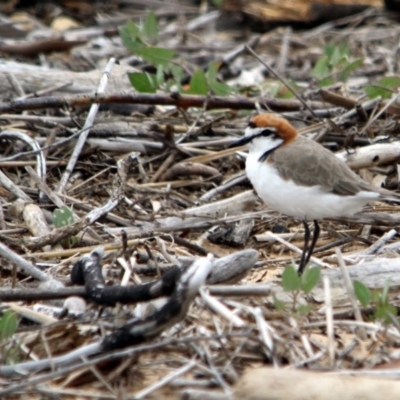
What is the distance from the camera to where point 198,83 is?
635 cm

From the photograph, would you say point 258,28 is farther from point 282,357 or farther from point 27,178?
point 282,357

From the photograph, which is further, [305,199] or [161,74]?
[161,74]

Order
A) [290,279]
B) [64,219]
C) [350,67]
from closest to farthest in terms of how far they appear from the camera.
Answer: [290,279]
[64,219]
[350,67]

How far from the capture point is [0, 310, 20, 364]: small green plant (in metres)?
3.56

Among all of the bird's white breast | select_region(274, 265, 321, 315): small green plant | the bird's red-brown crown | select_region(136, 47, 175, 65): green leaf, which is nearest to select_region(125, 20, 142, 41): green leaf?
select_region(136, 47, 175, 65): green leaf

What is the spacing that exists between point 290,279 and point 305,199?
1013 millimetres

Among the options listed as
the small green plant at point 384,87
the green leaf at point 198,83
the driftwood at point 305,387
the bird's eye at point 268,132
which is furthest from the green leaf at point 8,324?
the small green plant at point 384,87

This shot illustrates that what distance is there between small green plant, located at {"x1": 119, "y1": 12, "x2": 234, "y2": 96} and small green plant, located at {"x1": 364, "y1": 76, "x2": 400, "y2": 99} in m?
0.98

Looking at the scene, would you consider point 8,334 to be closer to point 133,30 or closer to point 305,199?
point 305,199

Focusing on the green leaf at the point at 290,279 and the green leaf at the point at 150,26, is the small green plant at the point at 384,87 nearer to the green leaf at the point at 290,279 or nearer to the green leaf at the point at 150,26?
the green leaf at the point at 150,26

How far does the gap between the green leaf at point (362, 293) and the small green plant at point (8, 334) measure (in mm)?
1439

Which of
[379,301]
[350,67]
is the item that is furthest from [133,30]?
[379,301]

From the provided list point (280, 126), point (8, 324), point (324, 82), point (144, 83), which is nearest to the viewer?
point (8, 324)

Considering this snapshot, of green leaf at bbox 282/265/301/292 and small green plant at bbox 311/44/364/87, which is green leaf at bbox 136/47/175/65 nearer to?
small green plant at bbox 311/44/364/87
